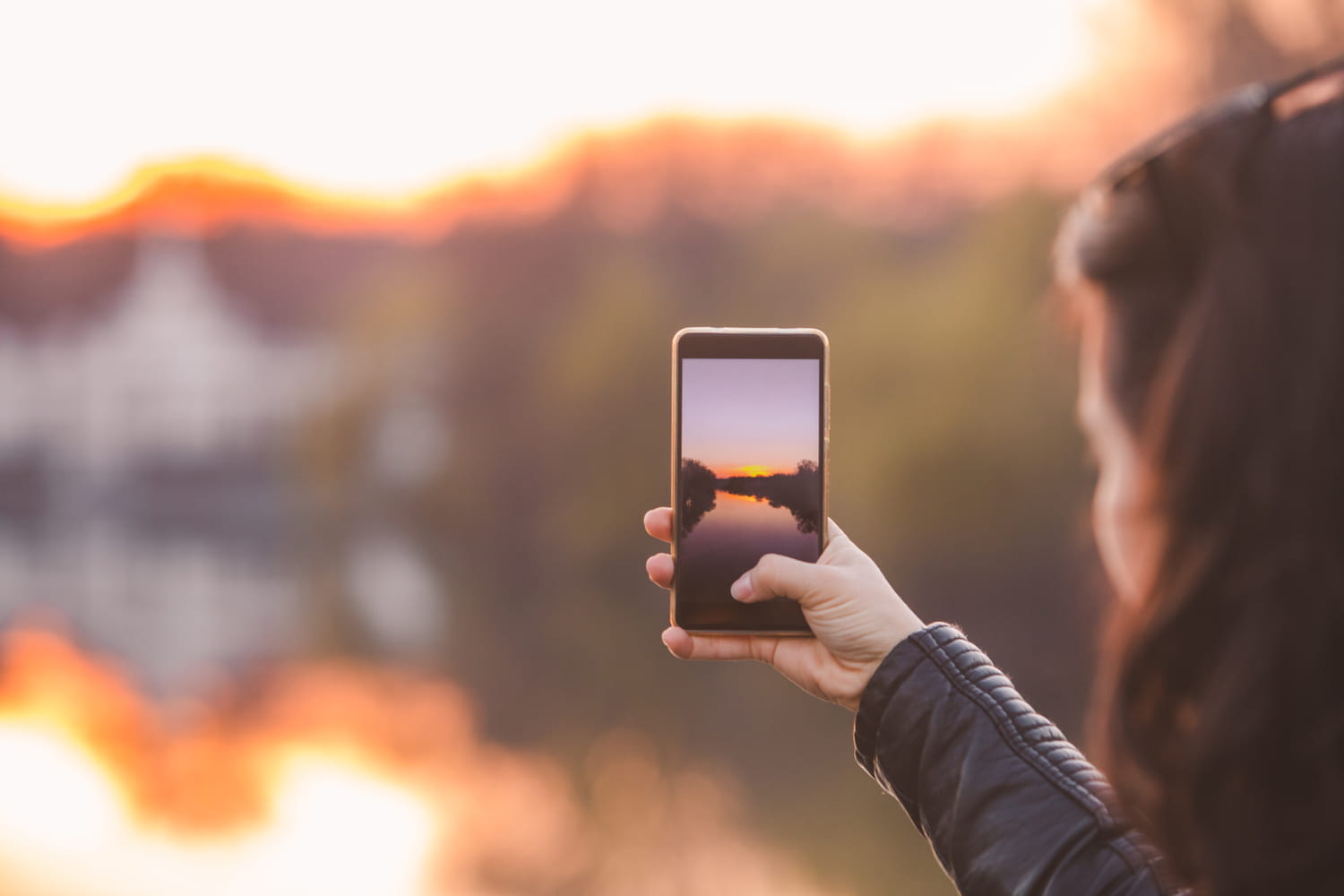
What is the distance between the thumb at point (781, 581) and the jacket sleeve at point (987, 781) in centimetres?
21

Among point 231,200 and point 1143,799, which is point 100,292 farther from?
point 1143,799

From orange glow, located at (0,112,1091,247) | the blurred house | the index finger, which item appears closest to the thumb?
the index finger

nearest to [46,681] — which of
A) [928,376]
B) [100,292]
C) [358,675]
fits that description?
[358,675]

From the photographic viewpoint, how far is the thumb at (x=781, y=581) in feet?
5.41

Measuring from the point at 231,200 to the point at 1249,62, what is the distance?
2519 cm

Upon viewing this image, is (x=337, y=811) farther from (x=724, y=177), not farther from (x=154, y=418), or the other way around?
(x=154, y=418)

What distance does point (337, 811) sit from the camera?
7.03m

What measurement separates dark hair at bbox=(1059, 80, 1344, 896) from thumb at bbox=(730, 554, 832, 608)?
0.80 metres

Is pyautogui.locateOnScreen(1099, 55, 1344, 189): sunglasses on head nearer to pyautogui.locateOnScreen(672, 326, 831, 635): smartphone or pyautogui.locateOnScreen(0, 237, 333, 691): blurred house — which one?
pyautogui.locateOnScreen(672, 326, 831, 635): smartphone

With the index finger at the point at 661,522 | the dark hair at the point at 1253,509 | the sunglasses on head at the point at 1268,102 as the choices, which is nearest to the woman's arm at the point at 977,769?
the index finger at the point at 661,522

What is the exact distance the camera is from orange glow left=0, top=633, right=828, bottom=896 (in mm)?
6070

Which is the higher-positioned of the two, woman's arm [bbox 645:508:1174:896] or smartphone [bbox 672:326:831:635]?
smartphone [bbox 672:326:831:635]

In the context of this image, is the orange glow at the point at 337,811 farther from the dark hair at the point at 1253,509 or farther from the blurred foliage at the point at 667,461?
the dark hair at the point at 1253,509

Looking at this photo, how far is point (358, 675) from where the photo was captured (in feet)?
36.5
